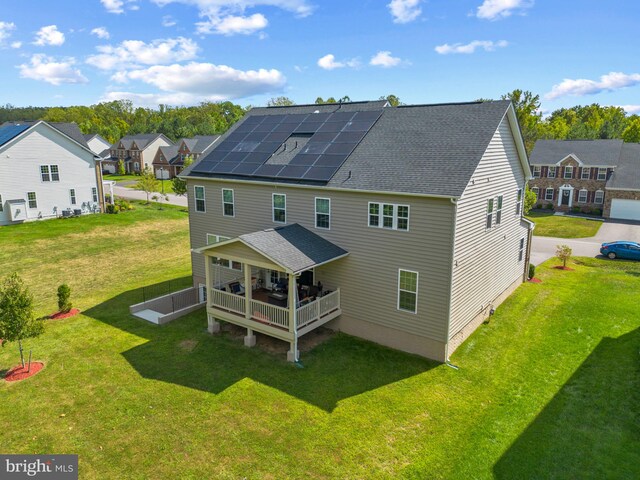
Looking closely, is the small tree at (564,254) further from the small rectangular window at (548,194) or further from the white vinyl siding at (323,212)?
the small rectangular window at (548,194)

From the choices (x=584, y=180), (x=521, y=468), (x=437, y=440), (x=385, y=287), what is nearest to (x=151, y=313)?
(x=385, y=287)

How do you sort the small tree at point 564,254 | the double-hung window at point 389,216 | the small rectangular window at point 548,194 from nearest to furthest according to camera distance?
the double-hung window at point 389,216 < the small tree at point 564,254 < the small rectangular window at point 548,194

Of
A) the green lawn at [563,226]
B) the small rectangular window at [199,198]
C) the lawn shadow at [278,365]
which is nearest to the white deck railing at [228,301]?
the lawn shadow at [278,365]

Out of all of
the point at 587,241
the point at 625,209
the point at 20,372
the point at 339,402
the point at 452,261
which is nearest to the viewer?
the point at 339,402

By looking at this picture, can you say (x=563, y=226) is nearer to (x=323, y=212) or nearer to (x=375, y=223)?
(x=375, y=223)

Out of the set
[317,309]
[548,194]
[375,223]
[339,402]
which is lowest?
[339,402]

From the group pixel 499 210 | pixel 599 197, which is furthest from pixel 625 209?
pixel 499 210
